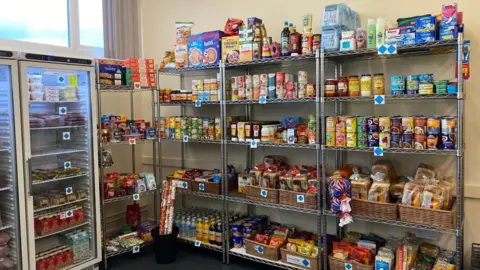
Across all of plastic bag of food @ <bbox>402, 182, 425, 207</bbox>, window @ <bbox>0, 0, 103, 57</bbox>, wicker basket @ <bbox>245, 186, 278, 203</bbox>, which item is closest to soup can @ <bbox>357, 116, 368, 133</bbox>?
plastic bag of food @ <bbox>402, 182, 425, 207</bbox>

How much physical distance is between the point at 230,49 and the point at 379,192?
6.43 ft

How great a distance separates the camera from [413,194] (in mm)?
3129

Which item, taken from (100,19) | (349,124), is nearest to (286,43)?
(349,124)

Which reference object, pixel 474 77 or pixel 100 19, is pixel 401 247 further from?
pixel 100 19

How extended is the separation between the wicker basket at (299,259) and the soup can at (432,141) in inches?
53.2

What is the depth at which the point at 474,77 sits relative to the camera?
3.26 m

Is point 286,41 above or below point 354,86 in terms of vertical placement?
above

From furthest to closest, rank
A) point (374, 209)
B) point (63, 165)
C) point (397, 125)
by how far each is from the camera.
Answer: point (63, 165) → point (374, 209) → point (397, 125)

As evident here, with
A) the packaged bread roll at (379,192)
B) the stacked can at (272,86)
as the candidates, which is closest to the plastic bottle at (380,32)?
the stacked can at (272,86)

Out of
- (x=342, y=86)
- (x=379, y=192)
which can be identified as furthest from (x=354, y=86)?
(x=379, y=192)

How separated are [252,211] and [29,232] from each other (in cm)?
222

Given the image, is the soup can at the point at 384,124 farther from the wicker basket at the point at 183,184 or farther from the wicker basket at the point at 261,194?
the wicker basket at the point at 183,184

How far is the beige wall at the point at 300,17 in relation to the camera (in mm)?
3277

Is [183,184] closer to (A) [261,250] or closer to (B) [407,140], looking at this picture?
(A) [261,250]
